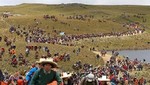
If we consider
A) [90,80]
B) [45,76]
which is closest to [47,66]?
[45,76]

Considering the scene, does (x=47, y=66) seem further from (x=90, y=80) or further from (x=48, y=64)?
(x=90, y=80)

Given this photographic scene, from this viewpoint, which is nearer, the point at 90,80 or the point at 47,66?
the point at 47,66

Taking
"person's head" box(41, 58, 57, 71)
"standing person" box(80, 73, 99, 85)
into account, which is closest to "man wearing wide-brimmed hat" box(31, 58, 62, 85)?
"person's head" box(41, 58, 57, 71)

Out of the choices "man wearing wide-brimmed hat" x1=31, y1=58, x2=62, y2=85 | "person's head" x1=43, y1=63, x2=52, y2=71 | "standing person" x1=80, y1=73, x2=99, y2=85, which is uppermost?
"person's head" x1=43, y1=63, x2=52, y2=71

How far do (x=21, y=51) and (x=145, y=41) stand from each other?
272 feet

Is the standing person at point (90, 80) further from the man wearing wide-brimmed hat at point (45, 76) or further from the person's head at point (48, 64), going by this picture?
the person's head at point (48, 64)

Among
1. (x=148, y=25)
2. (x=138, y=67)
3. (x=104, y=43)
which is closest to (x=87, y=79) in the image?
(x=138, y=67)

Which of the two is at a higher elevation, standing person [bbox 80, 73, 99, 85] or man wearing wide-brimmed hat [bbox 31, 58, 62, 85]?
man wearing wide-brimmed hat [bbox 31, 58, 62, 85]

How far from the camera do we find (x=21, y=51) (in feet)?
203

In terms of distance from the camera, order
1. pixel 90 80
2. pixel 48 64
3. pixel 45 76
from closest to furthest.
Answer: pixel 48 64, pixel 45 76, pixel 90 80

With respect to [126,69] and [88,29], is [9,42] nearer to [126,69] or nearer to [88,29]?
[126,69]

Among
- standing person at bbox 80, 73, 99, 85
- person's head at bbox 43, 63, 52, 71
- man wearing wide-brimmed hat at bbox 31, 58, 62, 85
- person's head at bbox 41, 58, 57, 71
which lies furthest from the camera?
standing person at bbox 80, 73, 99, 85

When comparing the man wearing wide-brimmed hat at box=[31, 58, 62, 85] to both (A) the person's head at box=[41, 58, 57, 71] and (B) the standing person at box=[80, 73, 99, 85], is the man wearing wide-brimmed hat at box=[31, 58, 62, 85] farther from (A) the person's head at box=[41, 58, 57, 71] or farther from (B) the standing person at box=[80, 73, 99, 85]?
(B) the standing person at box=[80, 73, 99, 85]

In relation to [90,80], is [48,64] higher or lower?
higher
